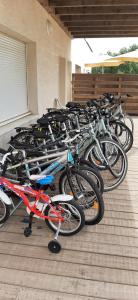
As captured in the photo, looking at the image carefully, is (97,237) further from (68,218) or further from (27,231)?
(27,231)

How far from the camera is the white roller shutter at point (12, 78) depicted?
373 cm

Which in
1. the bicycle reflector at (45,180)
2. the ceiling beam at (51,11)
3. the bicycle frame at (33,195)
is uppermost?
the ceiling beam at (51,11)

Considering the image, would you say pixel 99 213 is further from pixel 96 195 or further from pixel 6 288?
pixel 6 288

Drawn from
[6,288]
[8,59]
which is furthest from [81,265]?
[8,59]

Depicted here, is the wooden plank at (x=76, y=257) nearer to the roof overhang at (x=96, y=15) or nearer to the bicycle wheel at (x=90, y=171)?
the bicycle wheel at (x=90, y=171)

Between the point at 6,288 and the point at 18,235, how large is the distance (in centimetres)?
57

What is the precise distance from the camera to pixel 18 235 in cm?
230

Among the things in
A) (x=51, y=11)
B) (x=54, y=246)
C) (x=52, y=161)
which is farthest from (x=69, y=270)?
(x=51, y=11)

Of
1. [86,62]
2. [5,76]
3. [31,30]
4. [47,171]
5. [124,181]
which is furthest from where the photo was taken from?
[86,62]

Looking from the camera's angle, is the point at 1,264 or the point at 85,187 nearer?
the point at 1,264

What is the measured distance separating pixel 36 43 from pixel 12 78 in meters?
0.91

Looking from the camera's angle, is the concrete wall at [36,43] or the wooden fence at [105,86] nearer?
the concrete wall at [36,43]

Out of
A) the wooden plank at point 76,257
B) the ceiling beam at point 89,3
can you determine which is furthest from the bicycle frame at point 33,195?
the ceiling beam at point 89,3

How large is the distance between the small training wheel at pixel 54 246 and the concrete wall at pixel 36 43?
1.77 meters
